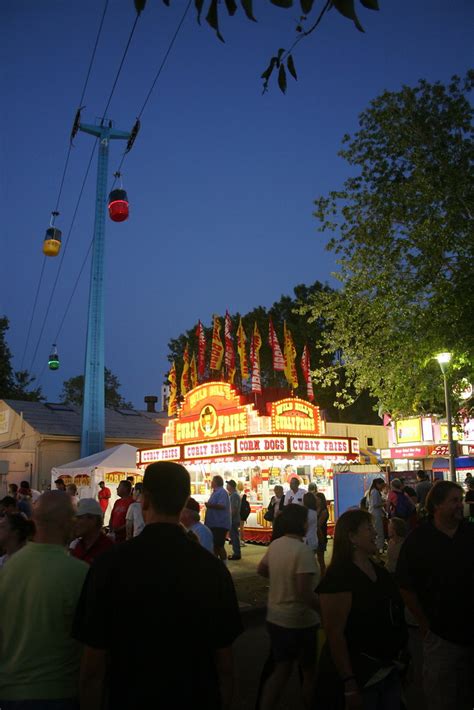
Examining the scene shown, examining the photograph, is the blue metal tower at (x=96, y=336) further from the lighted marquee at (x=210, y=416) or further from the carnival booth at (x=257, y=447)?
the carnival booth at (x=257, y=447)

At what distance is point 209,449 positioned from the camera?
68.2ft

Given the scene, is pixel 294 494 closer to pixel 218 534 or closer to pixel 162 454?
pixel 218 534

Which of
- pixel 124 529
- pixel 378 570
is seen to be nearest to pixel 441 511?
pixel 378 570

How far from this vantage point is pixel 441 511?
13.3 feet

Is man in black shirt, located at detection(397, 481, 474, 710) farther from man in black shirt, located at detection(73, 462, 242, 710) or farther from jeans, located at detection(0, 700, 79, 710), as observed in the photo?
jeans, located at detection(0, 700, 79, 710)

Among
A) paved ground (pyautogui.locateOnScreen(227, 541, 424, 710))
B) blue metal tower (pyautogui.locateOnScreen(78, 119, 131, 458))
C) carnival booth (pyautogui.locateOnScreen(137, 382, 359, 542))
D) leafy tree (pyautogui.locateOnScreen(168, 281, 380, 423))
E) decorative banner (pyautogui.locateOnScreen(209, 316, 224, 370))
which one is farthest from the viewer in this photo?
leafy tree (pyautogui.locateOnScreen(168, 281, 380, 423))

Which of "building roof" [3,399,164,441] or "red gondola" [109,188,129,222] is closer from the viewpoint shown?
"red gondola" [109,188,129,222]

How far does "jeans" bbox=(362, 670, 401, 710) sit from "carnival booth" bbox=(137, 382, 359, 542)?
14797 mm

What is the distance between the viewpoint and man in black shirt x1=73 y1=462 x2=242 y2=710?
2254 millimetres

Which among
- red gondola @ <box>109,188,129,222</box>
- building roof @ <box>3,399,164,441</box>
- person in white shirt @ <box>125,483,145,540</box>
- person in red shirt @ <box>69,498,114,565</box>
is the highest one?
red gondola @ <box>109,188,129,222</box>

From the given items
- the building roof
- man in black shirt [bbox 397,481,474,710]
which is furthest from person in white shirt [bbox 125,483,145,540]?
the building roof

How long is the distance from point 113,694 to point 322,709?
65.6 inches

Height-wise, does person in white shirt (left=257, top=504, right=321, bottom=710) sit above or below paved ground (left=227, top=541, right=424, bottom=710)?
above

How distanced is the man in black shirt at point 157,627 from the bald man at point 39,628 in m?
0.40
